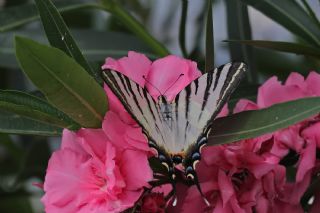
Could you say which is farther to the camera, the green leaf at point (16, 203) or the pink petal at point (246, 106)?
the green leaf at point (16, 203)

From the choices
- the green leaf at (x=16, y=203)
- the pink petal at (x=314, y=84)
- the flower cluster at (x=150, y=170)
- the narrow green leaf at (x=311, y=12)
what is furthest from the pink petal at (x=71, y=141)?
the green leaf at (x=16, y=203)

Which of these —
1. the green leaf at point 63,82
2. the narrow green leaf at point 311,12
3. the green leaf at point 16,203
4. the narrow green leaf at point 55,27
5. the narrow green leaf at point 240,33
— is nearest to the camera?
the green leaf at point 63,82

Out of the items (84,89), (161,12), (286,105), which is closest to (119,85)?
(84,89)

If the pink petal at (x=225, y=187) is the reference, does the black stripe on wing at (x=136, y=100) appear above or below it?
above

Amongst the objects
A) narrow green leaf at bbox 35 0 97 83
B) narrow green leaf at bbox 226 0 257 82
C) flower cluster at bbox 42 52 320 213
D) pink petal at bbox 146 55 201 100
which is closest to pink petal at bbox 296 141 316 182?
flower cluster at bbox 42 52 320 213

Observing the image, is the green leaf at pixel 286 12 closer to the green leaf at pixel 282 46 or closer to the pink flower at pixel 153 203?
the green leaf at pixel 282 46

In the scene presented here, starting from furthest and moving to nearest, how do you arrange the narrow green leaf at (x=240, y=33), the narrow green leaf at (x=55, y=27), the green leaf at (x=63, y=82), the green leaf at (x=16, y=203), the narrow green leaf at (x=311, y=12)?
the green leaf at (x=16, y=203)
the narrow green leaf at (x=240, y=33)
the narrow green leaf at (x=311, y=12)
the narrow green leaf at (x=55, y=27)
the green leaf at (x=63, y=82)

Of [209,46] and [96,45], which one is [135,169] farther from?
[96,45]
